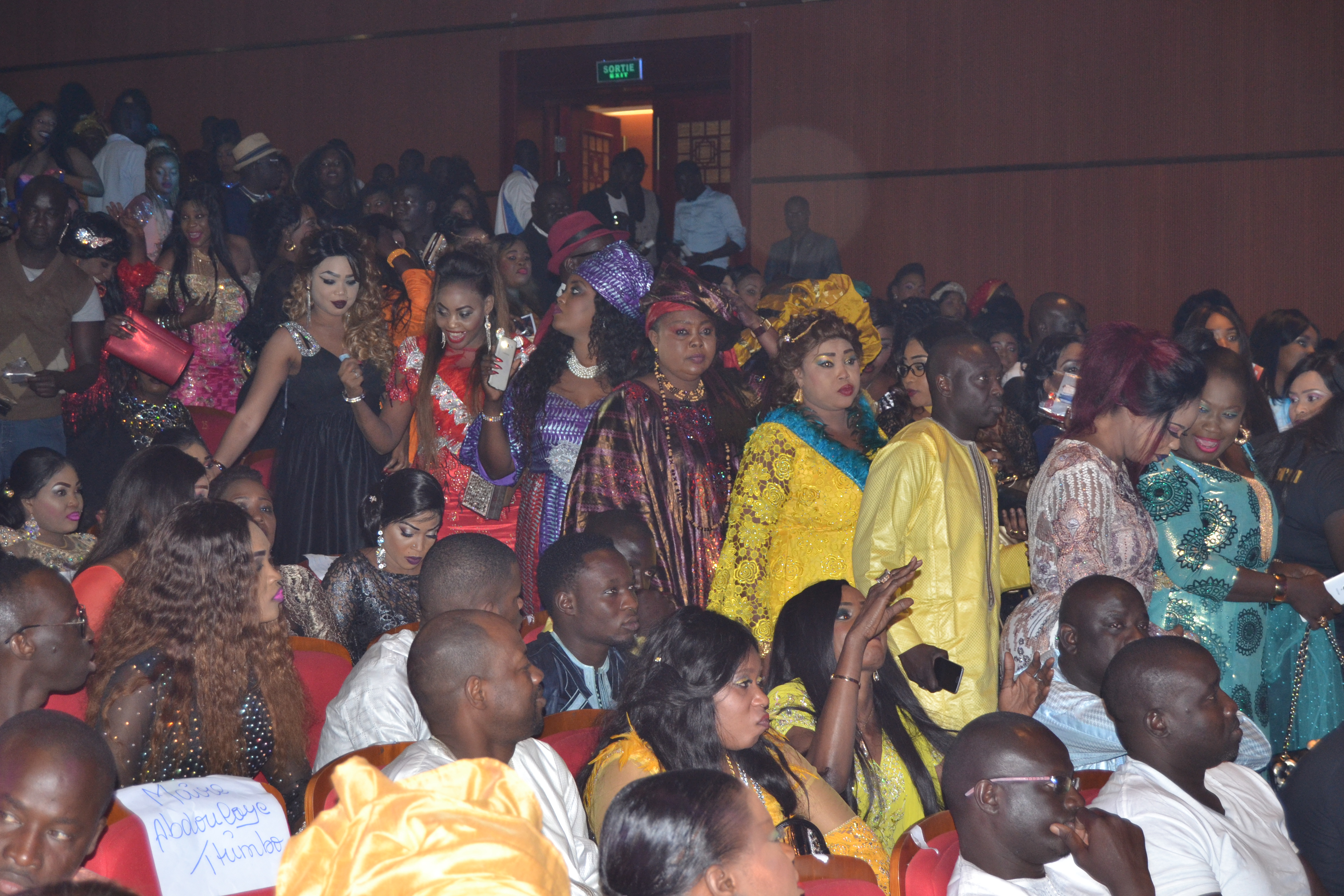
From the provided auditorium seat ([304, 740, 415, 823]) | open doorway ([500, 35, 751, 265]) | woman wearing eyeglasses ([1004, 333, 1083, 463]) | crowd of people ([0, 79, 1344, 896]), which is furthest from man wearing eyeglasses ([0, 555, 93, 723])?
open doorway ([500, 35, 751, 265])

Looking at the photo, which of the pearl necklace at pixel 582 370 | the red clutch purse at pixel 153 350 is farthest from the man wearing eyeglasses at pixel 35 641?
the red clutch purse at pixel 153 350

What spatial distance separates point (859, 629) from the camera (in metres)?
2.88

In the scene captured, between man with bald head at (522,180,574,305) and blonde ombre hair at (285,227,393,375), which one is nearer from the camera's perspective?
blonde ombre hair at (285,227,393,375)

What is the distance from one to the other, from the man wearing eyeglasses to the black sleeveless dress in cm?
212

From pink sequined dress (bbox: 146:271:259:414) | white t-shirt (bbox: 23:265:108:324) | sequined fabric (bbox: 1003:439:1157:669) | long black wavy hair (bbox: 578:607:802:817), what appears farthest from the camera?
pink sequined dress (bbox: 146:271:259:414)

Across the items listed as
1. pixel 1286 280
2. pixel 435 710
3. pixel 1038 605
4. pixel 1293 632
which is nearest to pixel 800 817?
pixel 435 710

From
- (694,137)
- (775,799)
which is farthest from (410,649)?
(694,137)

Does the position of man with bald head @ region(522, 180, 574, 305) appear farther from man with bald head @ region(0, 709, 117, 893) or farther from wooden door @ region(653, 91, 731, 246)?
man with bald head @ region(0, 709, 117, 893)

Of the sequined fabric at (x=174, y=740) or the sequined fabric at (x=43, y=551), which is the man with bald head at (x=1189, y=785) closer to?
the sequined fabric at (x=174, y=740)

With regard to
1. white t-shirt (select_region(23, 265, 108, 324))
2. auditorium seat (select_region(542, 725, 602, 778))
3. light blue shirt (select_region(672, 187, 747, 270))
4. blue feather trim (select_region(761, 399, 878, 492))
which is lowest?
auditorium seat (select_region(542, 725, 602, 778))

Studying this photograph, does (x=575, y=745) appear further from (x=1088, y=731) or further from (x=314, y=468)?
(x=314, y=468)

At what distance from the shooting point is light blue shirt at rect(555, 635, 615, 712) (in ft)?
10.7

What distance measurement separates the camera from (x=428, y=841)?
1112 millimetres

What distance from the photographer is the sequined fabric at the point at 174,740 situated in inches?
95.3
